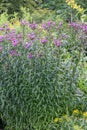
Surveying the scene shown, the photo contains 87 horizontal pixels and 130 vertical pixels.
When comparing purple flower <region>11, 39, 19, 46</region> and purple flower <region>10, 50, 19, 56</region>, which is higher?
purple flower <region>11, 39, 19, 46</region>

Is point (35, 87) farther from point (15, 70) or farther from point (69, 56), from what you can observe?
point (69, 56)

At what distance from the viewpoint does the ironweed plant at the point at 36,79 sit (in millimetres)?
4266

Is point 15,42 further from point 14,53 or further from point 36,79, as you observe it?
point 36,79

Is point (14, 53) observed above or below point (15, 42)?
below

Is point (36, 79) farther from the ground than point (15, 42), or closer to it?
closer to it

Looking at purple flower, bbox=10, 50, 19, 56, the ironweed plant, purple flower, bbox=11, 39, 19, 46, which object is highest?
purple flower, bbox=11, 39, 19, 46

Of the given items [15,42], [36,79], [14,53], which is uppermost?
[15,42]

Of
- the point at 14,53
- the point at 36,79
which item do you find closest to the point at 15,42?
the point at 14,53

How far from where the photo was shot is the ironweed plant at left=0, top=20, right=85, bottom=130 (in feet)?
14.0

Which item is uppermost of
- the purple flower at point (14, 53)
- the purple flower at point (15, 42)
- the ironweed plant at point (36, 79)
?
the purple flower at point (15, 42)

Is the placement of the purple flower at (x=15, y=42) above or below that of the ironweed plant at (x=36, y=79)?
above

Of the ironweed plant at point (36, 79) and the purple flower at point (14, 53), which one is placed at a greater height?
A: the purple flower at point (14, 53)

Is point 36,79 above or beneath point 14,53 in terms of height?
beneath

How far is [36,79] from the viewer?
4254mm
